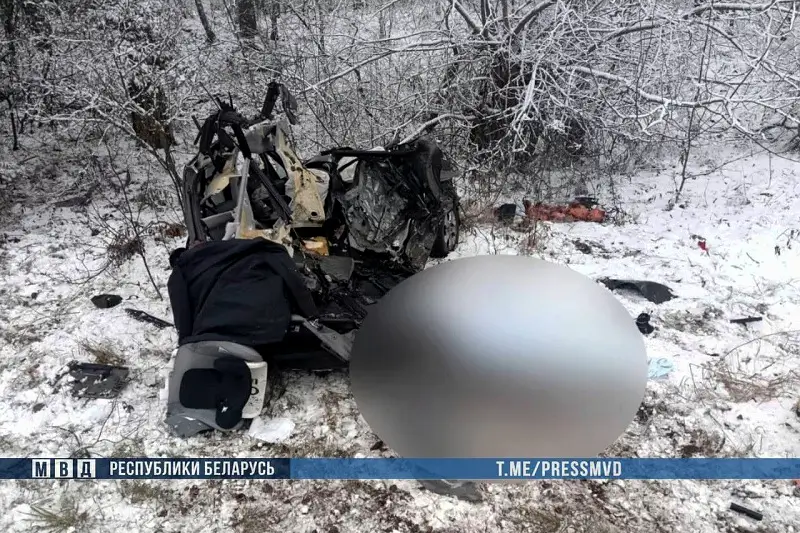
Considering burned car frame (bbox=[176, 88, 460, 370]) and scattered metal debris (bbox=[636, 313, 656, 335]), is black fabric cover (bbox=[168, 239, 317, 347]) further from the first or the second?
scattered metal debris (bbox=[636, 313, 656, 335])

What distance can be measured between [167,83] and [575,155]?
16.1 feet

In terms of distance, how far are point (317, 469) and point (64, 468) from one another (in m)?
1.36

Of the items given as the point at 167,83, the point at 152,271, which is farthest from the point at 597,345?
the point at 167,83

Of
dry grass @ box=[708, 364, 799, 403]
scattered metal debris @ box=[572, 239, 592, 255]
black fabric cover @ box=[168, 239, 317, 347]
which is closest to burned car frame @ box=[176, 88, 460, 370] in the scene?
black fabric cover @ box=[168, 239, 317, 347]

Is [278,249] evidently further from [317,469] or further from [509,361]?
[509,361]

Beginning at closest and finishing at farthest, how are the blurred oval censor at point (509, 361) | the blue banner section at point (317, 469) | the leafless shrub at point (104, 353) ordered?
the blurred oval censor at point (509, 361) < the blue banner section at point (317, 469) < the leafless shrub at point (104, 353)

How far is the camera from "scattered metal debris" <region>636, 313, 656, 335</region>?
11.5 ft

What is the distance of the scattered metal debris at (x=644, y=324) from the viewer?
3.49 metres

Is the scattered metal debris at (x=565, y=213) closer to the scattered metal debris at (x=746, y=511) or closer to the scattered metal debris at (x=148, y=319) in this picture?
the scattered metal debris at (x=746, y=511)

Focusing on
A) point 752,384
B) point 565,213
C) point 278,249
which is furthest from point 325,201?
point 752,384

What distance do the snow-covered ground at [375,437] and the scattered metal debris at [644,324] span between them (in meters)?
0.05

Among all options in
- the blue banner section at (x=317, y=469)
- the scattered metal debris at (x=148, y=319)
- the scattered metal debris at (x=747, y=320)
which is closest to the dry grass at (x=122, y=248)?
the scattered metal debris at (x=148, y=319)

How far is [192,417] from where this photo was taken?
2.86 metres

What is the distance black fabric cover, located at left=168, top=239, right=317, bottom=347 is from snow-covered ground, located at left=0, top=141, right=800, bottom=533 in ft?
2.05
